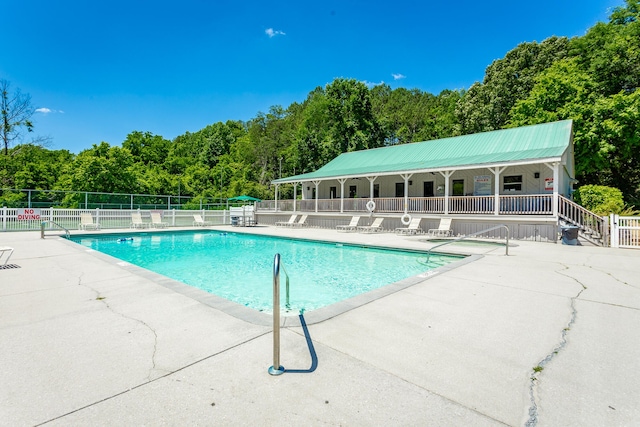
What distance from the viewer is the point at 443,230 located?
1516 cm

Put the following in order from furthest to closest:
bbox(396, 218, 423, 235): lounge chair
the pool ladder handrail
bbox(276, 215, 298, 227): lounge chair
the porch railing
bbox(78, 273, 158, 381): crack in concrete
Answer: bbox(276, 215, 298, 227): lounge chair
bbox(396, 218, 423, 235): lounge chair
the porch railing
bbox(78, 273, 158, 381): crack in concrete
the pool ladder handrail

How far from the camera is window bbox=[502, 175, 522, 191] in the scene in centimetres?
1709

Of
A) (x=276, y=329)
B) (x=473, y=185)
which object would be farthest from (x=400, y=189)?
(x=276, y=329)

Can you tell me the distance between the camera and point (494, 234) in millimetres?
14781

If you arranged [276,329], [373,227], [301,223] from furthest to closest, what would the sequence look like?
1. [301,223]
2. [373,227]
3. [276,329]

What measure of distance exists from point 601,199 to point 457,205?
7883mm

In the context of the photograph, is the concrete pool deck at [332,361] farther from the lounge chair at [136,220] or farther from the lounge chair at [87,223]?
the lounge chair at [136,220]

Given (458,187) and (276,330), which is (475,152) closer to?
(458,187)

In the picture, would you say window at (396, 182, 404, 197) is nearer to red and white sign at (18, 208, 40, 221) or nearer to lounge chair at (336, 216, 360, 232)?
lounge chair at (336, 216, 360, 232)

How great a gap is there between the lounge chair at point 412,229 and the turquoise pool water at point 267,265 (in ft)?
16.3

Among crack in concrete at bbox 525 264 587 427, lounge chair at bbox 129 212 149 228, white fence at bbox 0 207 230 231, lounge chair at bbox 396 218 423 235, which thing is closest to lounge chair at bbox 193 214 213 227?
white fence at bbox 0 207 230 231

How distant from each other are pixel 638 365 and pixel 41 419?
471cm

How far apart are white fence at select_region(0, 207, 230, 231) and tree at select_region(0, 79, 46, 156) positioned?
64.9 feet

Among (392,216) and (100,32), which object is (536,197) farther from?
(100,32)
